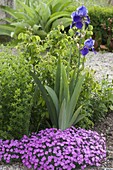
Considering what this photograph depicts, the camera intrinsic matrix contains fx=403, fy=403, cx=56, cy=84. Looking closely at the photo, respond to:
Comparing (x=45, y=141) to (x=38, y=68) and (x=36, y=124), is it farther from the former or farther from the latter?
(x=38, y=68)

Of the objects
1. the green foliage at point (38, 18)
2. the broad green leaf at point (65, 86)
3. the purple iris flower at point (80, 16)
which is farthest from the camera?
the green foliage at point (38, 18)

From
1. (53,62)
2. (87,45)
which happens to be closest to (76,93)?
(87,45)

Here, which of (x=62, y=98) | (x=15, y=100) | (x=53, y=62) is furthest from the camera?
(x=53, y=62)

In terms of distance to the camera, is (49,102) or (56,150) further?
(49,102)

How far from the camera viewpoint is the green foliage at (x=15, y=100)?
132 inches

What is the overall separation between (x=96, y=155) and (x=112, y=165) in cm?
16

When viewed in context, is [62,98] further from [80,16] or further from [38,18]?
[38,18]

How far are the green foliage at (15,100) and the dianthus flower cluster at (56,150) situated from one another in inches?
4.2

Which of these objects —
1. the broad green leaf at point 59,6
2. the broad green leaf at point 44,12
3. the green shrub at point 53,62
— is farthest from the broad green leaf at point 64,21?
the green shrub at point 53,62

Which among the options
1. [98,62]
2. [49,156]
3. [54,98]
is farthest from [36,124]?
[98,62]

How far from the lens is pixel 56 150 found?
10.5 ft

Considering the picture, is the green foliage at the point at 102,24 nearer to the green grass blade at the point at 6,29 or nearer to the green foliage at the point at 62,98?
the green grass blade at the point at 6,29

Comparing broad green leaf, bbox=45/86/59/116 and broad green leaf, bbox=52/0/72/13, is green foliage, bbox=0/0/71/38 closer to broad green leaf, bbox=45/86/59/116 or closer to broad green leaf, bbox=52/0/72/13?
broad green leaf, bbox=52/0/72/13

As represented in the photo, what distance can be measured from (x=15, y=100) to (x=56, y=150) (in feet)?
1.93
